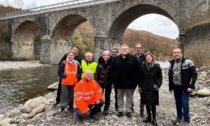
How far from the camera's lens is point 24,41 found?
40.5 metres

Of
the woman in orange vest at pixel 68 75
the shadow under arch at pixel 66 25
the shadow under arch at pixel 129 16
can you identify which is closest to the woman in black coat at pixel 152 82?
the woman in orange vest at pixel 68 75

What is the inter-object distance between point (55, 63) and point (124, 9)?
14.2 meters

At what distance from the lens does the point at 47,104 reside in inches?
332

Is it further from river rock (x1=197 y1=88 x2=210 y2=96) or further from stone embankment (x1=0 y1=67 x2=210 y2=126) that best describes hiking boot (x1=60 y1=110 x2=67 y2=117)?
river rock (x1=197 y1=88 x2=210 y2=96)

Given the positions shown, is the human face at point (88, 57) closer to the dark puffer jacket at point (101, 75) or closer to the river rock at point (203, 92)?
the dark puffer jacket at point (101, 75)

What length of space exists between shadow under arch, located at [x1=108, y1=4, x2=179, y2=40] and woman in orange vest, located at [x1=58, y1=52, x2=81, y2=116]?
659 inches

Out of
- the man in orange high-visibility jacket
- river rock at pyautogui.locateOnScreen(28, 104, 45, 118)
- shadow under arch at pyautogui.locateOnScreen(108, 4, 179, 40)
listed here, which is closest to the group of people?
the man in orange high-visibility jacket

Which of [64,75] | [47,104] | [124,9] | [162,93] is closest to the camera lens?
[64,75]

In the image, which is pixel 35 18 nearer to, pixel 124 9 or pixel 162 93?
pixel 124 9

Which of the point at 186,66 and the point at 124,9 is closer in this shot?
the point at 186,66

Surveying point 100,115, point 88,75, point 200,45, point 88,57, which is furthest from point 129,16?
point 88,75

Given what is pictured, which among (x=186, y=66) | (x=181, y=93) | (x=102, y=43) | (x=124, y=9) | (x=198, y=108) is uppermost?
(x=124, y=9)

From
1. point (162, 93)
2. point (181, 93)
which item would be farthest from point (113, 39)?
point (181, 93)

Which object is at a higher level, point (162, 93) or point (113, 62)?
point (113, 62)
